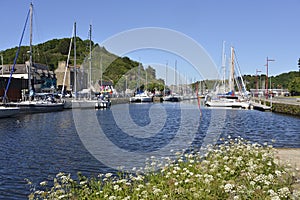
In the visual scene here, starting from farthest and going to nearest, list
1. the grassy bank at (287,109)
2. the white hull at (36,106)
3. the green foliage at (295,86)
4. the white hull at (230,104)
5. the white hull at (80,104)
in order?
the green foliage at (295,86), the white hull at (230,104), the white hull at (80,104), the grassy bank at (287,109), the white hull at (36,106)

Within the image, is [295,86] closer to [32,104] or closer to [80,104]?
[80,104]

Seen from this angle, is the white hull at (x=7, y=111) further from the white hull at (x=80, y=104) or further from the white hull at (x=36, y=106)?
the white hull at (x=80, y=104)

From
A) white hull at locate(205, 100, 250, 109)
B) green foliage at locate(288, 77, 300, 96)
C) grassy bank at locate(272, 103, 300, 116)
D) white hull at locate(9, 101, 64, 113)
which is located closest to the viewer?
white hull at locate(9, 101, 64, 113)

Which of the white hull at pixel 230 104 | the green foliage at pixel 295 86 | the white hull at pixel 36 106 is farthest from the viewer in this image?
the green foliage at pixel 295 86

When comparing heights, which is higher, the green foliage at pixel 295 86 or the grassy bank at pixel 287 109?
the green foliage at pixel 295 86

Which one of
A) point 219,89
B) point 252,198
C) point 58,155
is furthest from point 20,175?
point 219,89

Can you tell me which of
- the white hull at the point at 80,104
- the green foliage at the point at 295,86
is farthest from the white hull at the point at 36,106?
the green foliage at the point at 295,86

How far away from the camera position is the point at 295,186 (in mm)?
10320

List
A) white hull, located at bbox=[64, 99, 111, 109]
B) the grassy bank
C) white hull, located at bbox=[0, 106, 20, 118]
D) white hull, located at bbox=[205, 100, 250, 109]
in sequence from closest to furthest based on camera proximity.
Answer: white hull, located at bbox=[0, 106, 20, 118] → the grassy bank → white hull, located at bbox=[64, 99, 111, 109] → white hull, located at bbox=[205, 100, 250, 109]

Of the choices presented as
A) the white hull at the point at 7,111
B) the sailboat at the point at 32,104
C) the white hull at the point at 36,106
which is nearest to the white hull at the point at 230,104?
the sailboat at the point at 32,104

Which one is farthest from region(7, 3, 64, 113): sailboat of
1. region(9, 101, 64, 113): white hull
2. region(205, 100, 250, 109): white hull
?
region(205, 100, 250, 109): white hull

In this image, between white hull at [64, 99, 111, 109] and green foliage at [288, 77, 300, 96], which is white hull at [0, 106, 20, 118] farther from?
green foliage at [288, 77, 300, 96]

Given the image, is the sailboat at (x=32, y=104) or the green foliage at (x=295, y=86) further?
the green foliage at (x=295, y=86)

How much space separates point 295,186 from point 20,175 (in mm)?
11152
